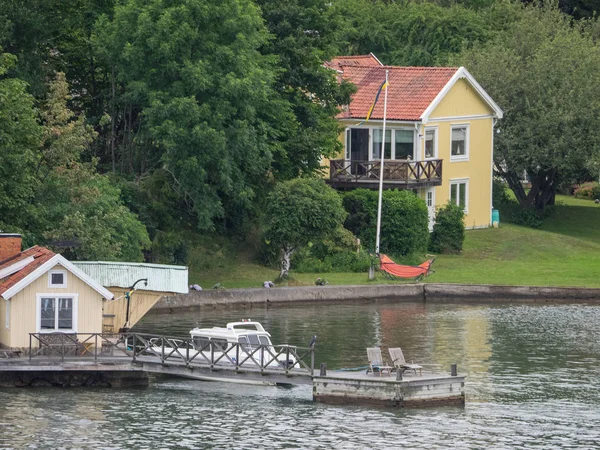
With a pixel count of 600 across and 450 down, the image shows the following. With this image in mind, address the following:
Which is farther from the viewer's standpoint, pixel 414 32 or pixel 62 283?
pixel 414 32

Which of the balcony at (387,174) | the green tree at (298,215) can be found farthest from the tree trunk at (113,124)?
the balcony at (387,174)

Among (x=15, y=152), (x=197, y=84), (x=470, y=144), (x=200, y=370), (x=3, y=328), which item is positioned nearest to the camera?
(x=200, y=370)

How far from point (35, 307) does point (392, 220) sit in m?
27.4

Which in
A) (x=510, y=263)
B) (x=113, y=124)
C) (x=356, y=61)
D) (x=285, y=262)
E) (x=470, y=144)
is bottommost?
(x=285, y=262)

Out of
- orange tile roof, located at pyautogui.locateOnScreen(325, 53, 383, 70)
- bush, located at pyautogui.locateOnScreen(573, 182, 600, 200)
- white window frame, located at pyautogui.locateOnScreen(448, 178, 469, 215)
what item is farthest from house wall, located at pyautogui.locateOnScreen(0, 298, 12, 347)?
bush, located at pyautogui.locateOnScreen(573, 182, 600, 200)

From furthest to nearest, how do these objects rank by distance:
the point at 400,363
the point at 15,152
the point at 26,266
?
the point at 15,152 < the point at 26,266 < the point at 400,363

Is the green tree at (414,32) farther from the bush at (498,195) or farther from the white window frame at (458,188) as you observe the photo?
the white window frame at (458,188)

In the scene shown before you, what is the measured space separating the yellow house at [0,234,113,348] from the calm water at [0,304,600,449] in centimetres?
242

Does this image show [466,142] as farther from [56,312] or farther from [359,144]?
[56,312]

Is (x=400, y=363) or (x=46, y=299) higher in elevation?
(x=46, y=299)

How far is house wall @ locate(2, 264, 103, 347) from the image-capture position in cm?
4694

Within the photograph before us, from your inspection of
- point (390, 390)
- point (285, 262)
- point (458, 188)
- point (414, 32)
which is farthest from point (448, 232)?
point (390, 390)

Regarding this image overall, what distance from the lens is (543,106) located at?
3250 inches

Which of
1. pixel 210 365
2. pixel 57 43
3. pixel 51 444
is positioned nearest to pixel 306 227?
pixel 57 43
